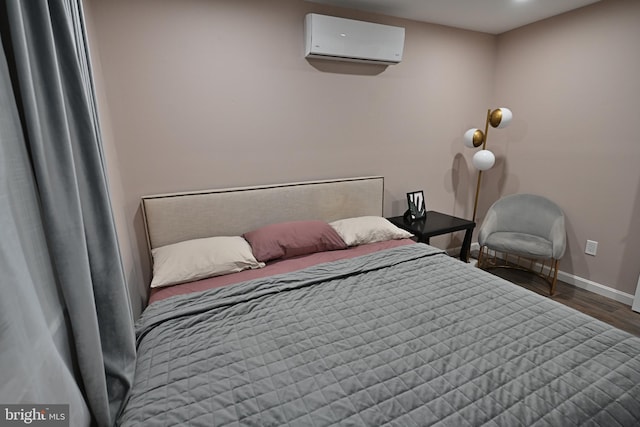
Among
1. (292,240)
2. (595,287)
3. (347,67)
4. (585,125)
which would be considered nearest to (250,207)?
(292,240)

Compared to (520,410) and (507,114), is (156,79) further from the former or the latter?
(507,114)

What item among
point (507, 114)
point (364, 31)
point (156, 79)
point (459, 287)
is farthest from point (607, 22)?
point (156, 79)

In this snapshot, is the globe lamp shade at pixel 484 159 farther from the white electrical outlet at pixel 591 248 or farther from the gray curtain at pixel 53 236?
the gray curtain at pixel 53 236

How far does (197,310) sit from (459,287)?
1408mm

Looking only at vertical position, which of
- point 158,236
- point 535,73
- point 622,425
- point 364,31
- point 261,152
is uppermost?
point 364,31

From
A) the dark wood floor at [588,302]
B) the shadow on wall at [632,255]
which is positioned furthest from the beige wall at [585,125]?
the dark wood floor at [588,302]

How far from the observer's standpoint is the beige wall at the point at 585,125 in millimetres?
2449

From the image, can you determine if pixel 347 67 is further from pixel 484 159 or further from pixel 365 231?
pixel 484 159

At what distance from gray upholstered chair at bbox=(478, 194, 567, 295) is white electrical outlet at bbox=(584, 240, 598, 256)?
0.27 metres

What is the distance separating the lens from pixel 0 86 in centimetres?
76

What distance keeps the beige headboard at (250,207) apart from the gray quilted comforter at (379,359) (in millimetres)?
723

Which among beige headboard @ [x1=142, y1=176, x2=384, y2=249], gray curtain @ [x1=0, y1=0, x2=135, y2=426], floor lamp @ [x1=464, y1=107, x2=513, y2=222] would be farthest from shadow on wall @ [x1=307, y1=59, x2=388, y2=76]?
gray curtain @ [x1=0, y1=0, x2=135, y2=426]

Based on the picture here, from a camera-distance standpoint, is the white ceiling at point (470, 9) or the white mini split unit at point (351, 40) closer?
the white mini split unit at point (351, 40)

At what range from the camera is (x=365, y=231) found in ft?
7.95
